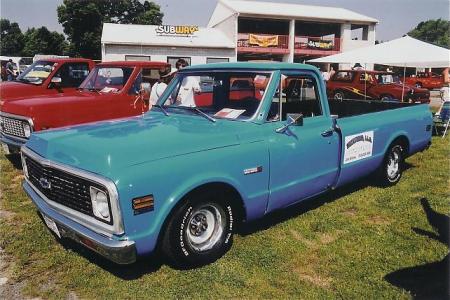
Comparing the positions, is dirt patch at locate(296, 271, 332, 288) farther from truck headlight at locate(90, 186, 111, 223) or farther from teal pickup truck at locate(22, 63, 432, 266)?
truck headlight at locate(90, 186, 111, 223)

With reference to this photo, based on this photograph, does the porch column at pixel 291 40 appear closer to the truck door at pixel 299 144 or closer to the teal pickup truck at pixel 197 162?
the teal pickup truck at pixel 197 162

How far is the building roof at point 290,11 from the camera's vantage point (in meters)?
→ 29.7

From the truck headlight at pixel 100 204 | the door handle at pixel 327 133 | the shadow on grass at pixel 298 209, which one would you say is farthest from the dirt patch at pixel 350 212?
the truck headlight at pixel 100 204

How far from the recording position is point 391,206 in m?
5.22

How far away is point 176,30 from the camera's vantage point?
1126 inches

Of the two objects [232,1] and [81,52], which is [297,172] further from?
[81,52]

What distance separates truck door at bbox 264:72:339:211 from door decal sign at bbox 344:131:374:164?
0.75ft

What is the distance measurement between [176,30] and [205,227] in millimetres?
26790

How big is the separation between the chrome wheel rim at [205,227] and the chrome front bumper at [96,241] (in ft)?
2.04

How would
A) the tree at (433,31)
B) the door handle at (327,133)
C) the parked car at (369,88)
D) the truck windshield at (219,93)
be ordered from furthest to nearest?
1. the tree at (433,31)
2. the parked car at (369,88)
3. the door handle at (327,133)
4. the truck windshield at (219,93)

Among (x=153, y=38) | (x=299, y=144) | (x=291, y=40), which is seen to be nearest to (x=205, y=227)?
(x=299, y=144)

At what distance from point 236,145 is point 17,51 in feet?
210

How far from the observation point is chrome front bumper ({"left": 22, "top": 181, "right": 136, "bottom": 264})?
2891 millimetres

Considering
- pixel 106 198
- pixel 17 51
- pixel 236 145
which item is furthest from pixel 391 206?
pixel 17 51
